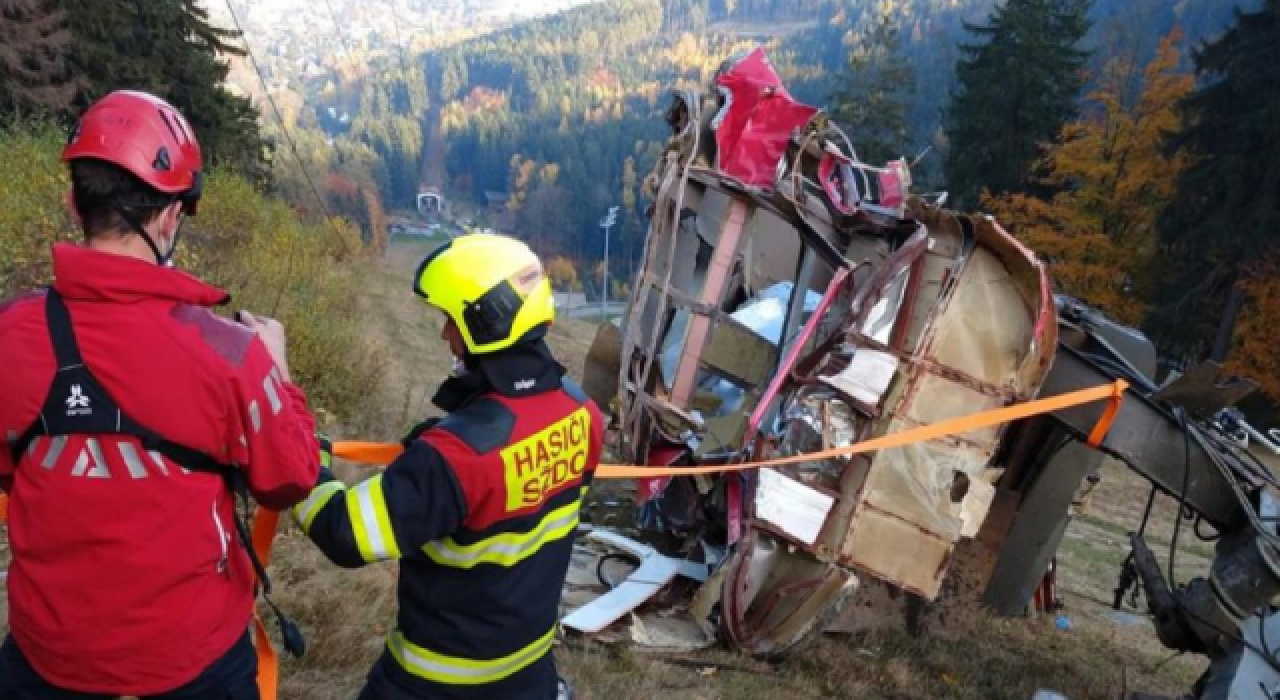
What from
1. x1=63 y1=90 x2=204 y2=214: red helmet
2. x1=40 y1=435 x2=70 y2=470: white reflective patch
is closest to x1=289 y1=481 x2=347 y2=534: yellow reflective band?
x1=40 y1=435 x2=70 y2=470: white reflective patch

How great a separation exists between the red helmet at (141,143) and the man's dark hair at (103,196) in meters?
0.02

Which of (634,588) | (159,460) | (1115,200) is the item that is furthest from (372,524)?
(1115,200)

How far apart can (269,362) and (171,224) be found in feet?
1.17

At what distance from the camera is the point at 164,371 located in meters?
1.58

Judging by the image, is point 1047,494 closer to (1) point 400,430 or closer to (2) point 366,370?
(1) point 400,430

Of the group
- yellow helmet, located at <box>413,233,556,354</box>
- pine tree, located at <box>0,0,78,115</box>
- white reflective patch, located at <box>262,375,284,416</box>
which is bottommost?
pine tree, located at <box>0,0,78,115</box>

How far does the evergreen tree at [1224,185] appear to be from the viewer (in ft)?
52.6

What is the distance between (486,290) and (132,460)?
2.59 ft

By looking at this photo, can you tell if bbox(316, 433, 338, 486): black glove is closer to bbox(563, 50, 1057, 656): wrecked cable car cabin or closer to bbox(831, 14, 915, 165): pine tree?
bbox(563, 50, 1057, 656): wrecked cable car cabin

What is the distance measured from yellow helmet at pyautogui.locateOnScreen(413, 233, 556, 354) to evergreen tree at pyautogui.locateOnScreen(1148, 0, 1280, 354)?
18.2 m

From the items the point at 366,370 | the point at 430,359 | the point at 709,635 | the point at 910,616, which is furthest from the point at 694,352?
the point at 430,359

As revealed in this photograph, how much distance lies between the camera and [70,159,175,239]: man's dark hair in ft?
5.31

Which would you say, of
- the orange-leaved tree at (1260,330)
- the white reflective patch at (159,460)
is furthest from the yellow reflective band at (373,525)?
the orange-leaved tree at (1260,330)

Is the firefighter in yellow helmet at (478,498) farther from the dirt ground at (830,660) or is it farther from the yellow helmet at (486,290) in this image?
the dirt ground at (830,660)
